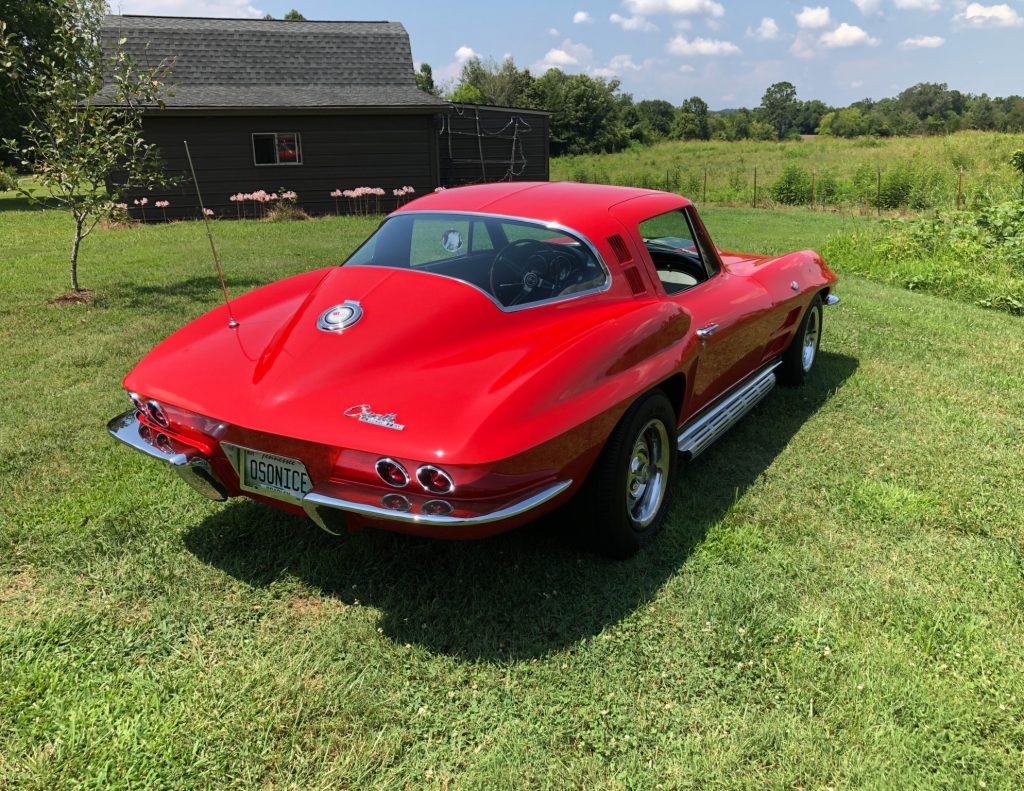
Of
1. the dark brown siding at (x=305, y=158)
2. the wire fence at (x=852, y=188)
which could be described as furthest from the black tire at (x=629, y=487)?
the dark brown siding at (x=305, y=158)

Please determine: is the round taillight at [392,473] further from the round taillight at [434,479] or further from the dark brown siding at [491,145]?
the dark brown siding at [491,145]

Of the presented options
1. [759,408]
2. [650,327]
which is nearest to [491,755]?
[650,327]

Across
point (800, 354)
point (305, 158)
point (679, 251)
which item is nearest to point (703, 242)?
point (679, 251)

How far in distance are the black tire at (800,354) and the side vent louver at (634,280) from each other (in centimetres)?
203

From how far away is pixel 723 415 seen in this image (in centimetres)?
373

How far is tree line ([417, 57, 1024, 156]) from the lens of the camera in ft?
174

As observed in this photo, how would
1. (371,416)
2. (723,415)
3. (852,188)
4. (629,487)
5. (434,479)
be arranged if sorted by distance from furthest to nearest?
1. (852,188)
2. (723,415)
3. (629,487)
4. (371,416)
5. (434,479)

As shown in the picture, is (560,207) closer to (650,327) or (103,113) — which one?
(650,327)

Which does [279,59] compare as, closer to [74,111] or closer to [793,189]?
[74,111]

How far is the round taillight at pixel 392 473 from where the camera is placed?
7.30 ft

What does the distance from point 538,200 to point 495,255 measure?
1.67 ft

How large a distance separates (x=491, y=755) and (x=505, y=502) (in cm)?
75

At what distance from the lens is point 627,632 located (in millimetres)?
2600

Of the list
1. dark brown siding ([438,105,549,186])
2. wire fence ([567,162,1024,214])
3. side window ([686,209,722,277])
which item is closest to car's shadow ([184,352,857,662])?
side window ([686,209,722,277])
